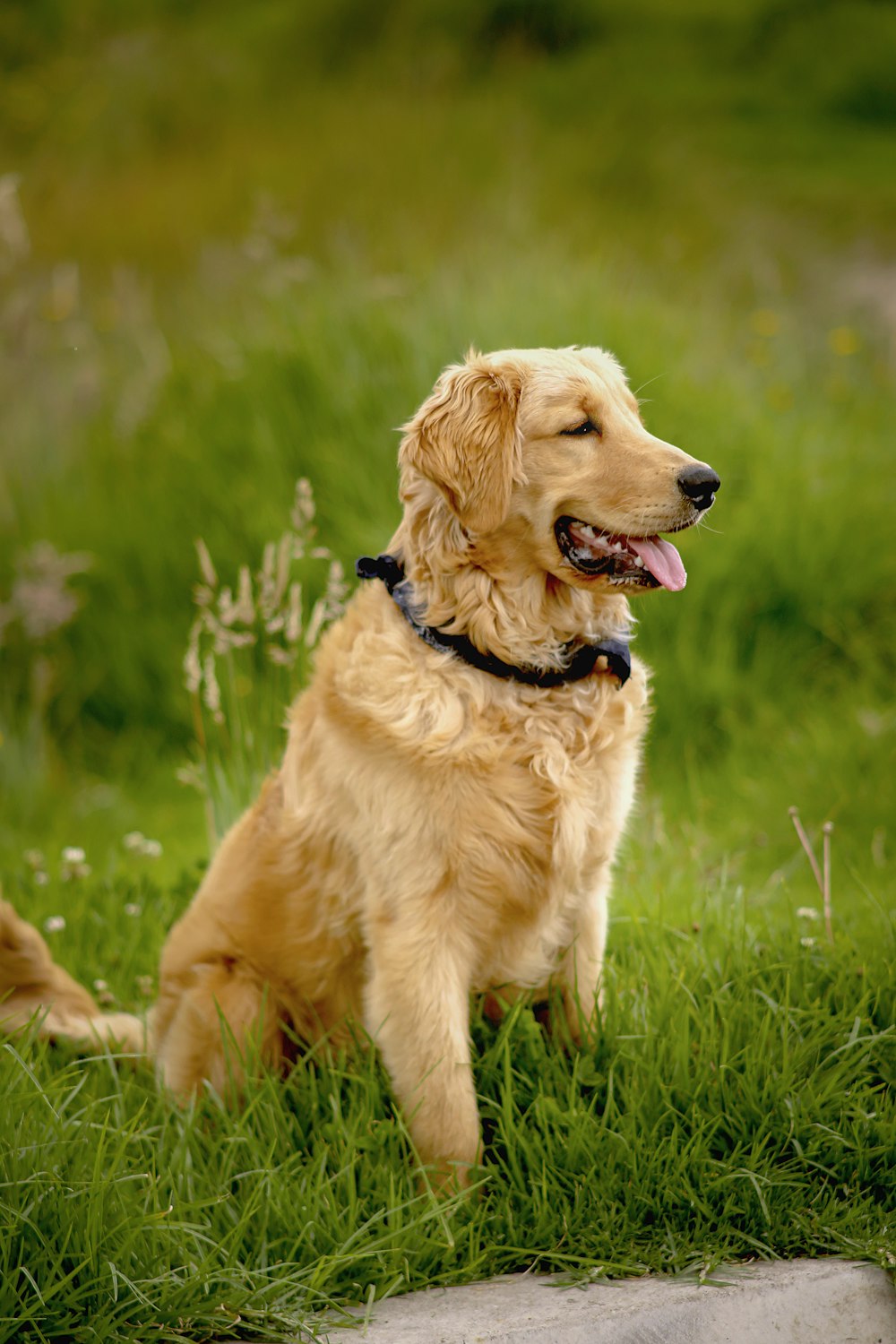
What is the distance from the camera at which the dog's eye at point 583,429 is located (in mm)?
2504

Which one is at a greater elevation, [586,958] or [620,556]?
[620,556]

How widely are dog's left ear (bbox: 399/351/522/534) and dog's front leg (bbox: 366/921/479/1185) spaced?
0.84 meters

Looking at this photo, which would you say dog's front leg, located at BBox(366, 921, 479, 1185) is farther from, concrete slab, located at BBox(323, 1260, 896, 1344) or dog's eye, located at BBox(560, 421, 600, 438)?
dog's eye, located at BBox(560, 421, 600, 438)

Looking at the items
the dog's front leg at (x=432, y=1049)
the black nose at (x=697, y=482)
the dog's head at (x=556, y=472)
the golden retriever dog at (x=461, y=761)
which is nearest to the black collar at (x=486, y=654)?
the golden retriever dog at (x=461, y=761)

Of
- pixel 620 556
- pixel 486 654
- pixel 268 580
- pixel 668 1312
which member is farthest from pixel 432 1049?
pixel 268 580

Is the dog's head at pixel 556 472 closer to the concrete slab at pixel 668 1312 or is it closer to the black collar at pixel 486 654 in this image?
the black collar at pixel 486 654

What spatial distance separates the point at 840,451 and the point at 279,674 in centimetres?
300

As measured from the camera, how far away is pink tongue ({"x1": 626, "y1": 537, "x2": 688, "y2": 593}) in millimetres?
2439

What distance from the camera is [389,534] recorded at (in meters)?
5.07

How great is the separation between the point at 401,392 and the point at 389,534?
832 millimetres

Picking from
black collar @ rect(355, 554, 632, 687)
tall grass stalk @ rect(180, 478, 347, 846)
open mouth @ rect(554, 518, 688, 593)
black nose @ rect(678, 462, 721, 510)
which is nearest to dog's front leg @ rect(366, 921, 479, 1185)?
black collar @ rect(355, 554, 632, 687)

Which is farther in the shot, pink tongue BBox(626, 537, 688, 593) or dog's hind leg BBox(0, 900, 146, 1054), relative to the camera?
dog's hind leg BBox(0, 900, 146, 1054)

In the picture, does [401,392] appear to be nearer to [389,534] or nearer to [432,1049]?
[389,534]

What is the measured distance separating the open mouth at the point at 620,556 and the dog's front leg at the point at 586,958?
632 millimetres
